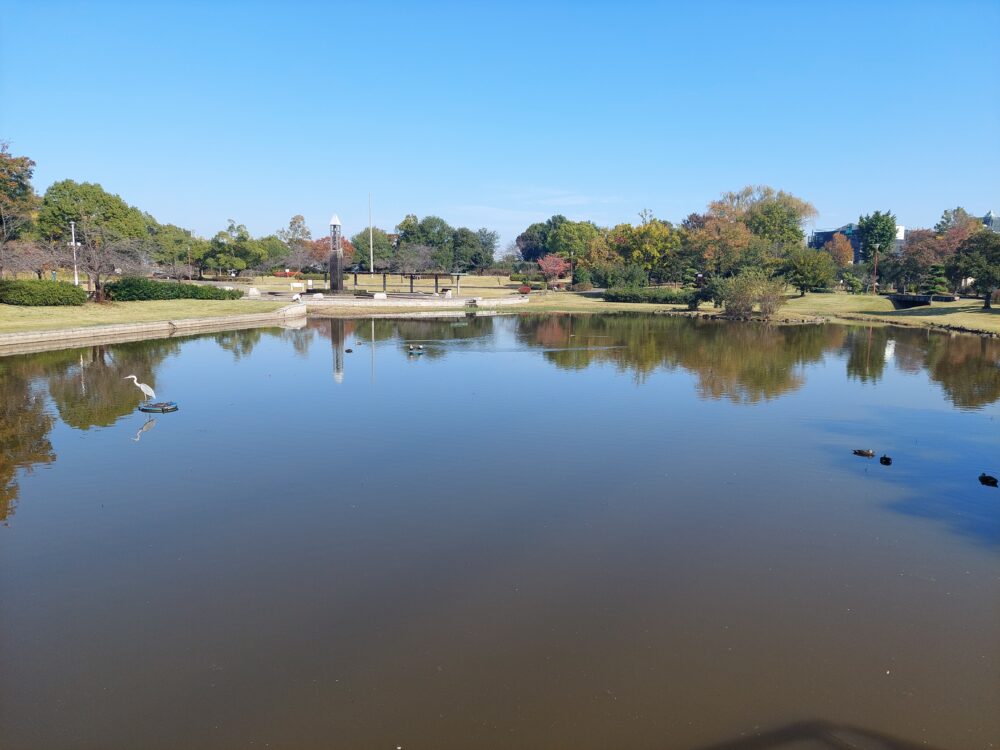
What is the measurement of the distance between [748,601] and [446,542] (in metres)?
3.58

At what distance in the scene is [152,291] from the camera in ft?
142

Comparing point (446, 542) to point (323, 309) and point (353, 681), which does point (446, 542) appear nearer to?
point (353, 681)

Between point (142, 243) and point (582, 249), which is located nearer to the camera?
point (142, 243)

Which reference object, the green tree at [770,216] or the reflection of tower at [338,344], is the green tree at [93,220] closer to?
the reflection of tower at [338,344]

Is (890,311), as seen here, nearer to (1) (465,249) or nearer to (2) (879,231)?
(2) (879,231)

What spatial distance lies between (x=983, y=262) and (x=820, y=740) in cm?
4669

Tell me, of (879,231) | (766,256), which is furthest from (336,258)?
(879,231)

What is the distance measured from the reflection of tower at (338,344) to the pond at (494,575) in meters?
4.99

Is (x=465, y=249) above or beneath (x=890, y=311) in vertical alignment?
above

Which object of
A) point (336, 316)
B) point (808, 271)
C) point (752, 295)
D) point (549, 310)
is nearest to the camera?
point (752, 295)

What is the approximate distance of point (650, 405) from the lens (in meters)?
17.4

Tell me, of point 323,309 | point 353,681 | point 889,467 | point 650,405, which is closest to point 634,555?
point 353,681

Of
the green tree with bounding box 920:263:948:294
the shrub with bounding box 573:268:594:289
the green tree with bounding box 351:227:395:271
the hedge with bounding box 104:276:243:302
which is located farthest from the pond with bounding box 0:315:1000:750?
the green tree with bounding box 351:227:395:271

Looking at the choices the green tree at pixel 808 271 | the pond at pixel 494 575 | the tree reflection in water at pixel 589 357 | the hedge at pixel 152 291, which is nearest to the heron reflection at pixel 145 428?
the pond at pixel 494 575
